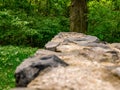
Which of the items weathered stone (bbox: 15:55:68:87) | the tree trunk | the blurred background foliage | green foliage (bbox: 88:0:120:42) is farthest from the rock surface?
green foliage (bbox: 88:0:120:42)

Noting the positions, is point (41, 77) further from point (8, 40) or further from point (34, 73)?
point (8, 40)

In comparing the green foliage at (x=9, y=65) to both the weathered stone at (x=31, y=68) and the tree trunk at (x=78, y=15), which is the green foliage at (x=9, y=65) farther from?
the weathered stone at (x=31, y=68)

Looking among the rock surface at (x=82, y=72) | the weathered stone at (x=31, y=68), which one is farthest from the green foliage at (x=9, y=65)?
the weathered stone at (x=31, y=68)

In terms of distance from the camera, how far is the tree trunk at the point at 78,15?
1488cm

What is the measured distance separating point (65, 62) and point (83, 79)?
0.88 metres

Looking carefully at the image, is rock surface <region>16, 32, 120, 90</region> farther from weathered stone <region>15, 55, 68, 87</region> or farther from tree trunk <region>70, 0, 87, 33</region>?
tree trunk <region>70, 0, 87, 33</region>

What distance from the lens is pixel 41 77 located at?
4621 millimetres

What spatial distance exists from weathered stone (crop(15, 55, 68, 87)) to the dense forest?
647 centimetres

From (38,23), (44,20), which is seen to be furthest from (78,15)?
(44,20)

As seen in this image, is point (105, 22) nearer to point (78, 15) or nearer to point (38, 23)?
point (78, 15)

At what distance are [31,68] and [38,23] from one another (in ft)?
45.0

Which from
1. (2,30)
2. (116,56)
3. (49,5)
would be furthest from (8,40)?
(116,56)

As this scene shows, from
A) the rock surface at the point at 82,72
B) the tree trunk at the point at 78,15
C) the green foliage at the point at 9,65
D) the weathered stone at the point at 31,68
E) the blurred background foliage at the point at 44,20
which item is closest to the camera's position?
the rock surface at the point at 82,72

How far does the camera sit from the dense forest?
544 inches
